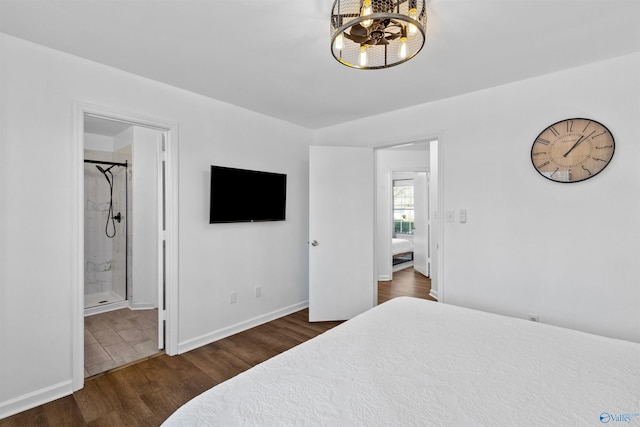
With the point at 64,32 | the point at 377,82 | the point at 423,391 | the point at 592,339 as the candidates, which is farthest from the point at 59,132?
the point at 592,339

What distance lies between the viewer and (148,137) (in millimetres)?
3922

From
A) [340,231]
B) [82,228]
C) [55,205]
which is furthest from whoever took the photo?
[340,231]

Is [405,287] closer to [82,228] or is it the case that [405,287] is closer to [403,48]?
[403,48]

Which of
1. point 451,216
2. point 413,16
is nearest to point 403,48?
point 413,16

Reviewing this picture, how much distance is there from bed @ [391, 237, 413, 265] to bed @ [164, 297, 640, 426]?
4.67 m

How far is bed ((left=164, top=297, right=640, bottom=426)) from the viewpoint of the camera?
97 cm

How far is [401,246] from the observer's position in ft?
21.4

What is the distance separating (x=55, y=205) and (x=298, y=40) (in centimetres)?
198

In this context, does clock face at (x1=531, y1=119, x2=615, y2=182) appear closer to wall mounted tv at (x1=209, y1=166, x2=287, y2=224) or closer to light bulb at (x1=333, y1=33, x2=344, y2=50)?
light bulb at (x1=333, y1=33, x2=344, y2=50)

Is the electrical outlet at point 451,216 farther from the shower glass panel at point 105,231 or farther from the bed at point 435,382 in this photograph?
the shower glass panel at point 105,231

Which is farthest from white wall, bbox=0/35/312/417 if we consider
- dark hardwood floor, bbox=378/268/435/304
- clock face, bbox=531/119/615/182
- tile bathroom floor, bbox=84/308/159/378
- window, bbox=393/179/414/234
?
window, bbox=393/179/414/234

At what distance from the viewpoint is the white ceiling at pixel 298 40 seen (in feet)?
5.40

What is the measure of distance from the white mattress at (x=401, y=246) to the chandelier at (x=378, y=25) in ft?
A: 16.3

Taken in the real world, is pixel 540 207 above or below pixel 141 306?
above
